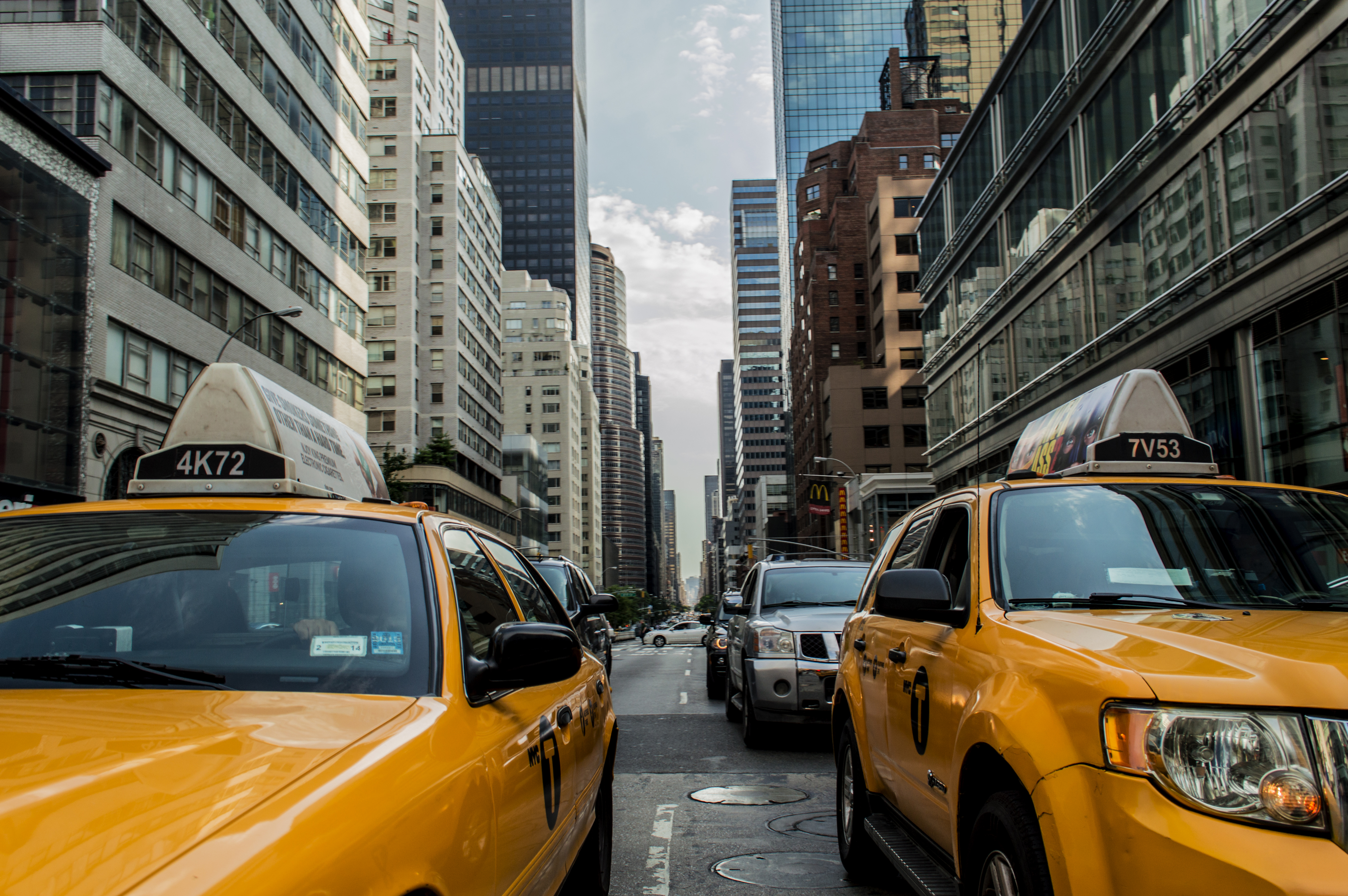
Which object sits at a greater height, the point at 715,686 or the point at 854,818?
the point at 854,818

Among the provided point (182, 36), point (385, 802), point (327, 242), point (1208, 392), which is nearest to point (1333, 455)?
point (1208, 392)

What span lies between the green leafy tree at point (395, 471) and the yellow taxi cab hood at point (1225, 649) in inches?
1981

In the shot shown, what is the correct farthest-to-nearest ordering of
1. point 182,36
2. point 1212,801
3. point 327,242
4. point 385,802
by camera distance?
point 327,242, point 182,36, point 1212,801, point 385,802

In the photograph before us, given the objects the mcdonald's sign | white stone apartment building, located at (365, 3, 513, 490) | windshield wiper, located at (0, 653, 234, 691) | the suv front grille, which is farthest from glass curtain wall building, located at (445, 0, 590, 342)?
windshield wiper, located at (0, 653, 234, 691)

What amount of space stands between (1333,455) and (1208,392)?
433 centimetres

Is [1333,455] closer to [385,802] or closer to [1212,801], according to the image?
[1212,801]

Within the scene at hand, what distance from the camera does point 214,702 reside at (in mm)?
2496

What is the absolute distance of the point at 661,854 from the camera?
20.3 ft

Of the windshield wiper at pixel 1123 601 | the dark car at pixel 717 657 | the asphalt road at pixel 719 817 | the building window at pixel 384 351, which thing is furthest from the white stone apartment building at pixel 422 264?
the windshield wiper at pixel 1123 601

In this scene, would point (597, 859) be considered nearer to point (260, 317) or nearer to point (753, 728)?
point (753, 728)

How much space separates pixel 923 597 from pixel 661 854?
305 cm

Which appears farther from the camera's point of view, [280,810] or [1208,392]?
[1208,392]

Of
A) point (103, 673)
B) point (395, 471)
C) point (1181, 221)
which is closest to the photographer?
point (103, 673)

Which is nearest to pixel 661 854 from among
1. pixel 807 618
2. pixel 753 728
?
pixel 753 728
